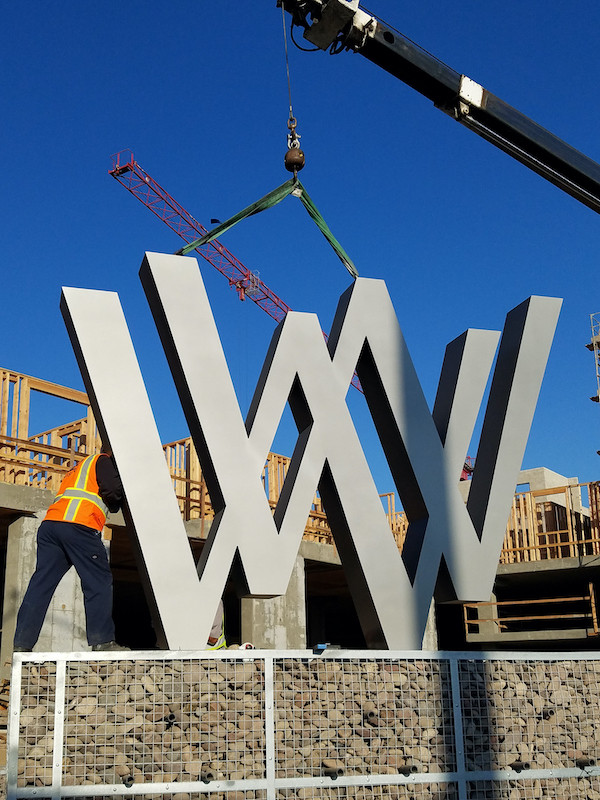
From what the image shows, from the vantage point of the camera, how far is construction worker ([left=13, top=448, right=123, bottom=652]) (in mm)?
6383

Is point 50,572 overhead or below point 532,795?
overhead

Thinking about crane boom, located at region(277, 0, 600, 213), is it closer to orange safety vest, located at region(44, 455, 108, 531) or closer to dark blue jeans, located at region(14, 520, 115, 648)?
orange safety vest, located at region(44, 455, 108, 531)

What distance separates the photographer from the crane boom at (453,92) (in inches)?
318

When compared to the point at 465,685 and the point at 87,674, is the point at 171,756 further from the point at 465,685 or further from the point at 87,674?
the point at 465,685

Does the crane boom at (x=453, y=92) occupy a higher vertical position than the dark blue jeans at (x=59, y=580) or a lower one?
higher

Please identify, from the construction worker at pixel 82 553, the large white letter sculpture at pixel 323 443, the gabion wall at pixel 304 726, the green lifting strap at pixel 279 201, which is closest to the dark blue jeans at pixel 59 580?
the construction worker at pixel 82 553

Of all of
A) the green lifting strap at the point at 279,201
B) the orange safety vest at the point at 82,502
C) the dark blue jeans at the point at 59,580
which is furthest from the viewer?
the green lifting strap at the point at 279,201

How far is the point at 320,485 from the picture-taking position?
298 inches

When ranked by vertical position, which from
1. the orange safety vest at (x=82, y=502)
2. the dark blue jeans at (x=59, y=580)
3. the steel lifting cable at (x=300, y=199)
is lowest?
the dark blue jeans at (x=59, y=580)

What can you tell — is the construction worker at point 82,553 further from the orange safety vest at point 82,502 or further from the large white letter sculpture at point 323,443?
the large white letter sculpture at point 323,443

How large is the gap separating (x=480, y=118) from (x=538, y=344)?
2666 mm

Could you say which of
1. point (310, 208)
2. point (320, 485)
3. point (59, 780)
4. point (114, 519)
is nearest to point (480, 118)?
point (320, 485)

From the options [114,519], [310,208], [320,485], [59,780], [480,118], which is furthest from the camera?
[310,208]

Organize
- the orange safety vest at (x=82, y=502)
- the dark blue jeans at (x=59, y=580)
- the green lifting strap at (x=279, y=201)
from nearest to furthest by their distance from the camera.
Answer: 1. the dark blue jeans at (x=59, y=580)
2. the orange safety vest at (x=82, y=502)
3. the green lifting strap at (x=279, y=201)
